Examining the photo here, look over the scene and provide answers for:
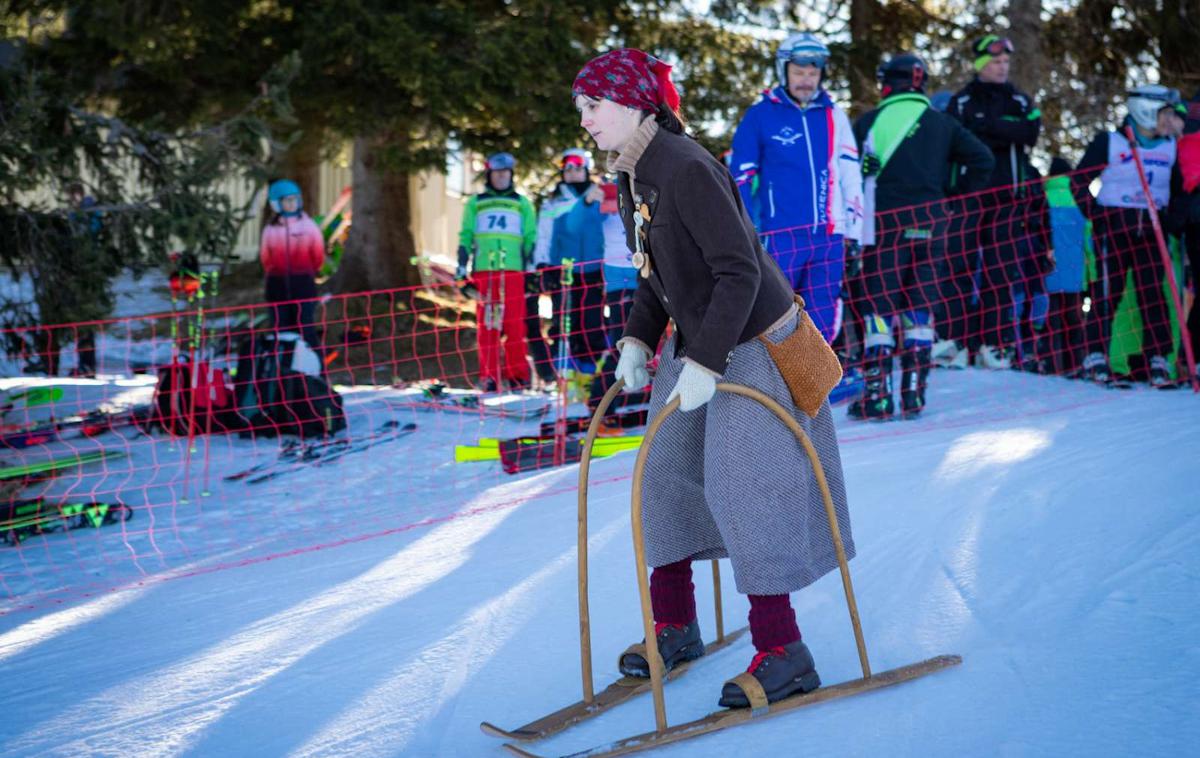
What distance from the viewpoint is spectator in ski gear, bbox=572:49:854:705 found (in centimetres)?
Result: 279

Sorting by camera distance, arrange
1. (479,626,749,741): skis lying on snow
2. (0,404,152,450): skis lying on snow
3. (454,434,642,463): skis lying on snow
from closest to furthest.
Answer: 1. (479,626,749,741): skis lying on snow
2. (454,434,642,463): skis lying on snow
3. (0,404,152,450): skis lying on snow

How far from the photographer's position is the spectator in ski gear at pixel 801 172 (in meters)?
6.24

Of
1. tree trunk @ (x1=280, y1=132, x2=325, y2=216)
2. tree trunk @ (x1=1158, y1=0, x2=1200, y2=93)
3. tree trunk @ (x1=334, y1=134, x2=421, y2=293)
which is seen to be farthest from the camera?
tree trunk @ (x1=334, y1=134, x2=421, y2=293)

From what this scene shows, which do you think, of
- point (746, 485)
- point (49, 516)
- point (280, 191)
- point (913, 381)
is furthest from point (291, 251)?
point (746, 485)

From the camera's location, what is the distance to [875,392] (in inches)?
265

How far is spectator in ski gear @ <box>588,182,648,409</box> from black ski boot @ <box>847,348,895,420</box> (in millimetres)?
1728

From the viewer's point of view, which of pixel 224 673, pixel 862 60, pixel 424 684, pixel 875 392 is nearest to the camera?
pixel 424 684

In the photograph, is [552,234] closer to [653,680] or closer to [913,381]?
[913,381]

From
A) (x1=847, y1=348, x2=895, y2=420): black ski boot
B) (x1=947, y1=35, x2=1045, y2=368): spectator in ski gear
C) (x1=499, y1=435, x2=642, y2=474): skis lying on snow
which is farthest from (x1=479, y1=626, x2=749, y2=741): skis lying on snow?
(x1=947, y1=35, x2=1045, y2=368): spectator in ski gear

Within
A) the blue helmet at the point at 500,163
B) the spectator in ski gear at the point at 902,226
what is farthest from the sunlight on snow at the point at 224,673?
the blue helmet at the point at 500,163

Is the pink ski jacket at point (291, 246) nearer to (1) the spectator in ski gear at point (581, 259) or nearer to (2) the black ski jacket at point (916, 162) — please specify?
(1) the spectator in ski gear at point (581, 259)

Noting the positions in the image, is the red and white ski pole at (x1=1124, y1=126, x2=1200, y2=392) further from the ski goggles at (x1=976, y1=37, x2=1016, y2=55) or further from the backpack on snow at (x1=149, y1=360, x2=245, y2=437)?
the backpack on snow at (x1=149, y1=360, x2=245, y2=437)

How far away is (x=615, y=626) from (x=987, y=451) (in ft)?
7.96

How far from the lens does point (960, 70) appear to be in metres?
14.2
